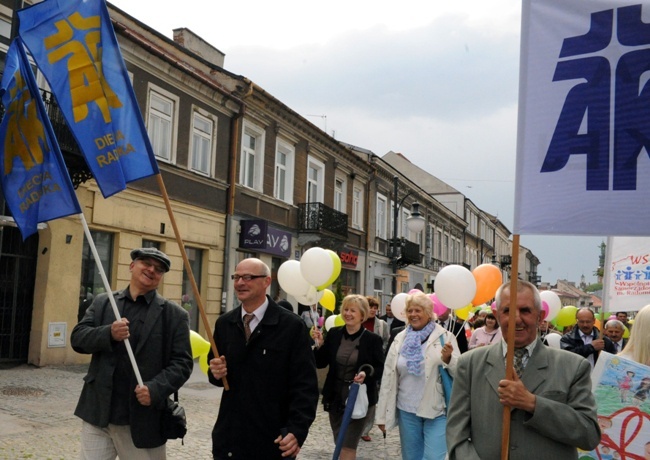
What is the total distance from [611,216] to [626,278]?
361 centimetres

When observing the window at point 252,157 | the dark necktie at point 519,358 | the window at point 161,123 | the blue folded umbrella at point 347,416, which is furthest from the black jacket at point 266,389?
the window at point 252,157

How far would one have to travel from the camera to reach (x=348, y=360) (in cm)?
644

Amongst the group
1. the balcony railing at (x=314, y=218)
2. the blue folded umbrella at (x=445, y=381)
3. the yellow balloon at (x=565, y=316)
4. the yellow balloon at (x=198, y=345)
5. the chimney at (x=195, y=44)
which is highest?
the chimney at (x=195, y=44)

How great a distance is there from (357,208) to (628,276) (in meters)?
23.0

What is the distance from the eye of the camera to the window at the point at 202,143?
1786 centimetres

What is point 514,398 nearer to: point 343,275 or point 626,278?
point 626,278

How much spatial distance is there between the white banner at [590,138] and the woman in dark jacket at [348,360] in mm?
3581

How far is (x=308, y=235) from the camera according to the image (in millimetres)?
23141

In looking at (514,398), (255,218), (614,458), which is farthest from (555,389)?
(255,218)

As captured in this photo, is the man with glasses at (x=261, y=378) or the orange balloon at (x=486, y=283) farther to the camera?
the orange balloon at (x=486, y=283)

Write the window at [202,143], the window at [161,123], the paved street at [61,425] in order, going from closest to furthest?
the paved street at [61,425] < the window at [161,123] < the window at [202,143]

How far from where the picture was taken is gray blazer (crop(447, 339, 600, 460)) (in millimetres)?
2775

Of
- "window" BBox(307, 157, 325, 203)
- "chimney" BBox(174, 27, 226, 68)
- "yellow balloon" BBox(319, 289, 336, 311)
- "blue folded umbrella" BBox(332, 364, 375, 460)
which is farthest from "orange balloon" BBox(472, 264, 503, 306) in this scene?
"window" BBox(307, 157, 325, 203)

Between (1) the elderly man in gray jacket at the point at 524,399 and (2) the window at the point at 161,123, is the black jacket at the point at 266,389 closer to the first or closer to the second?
(1) the elderly man in gray jacket at the point at 524,399
